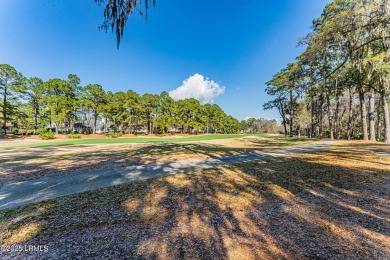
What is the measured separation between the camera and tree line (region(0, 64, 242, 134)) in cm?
2961

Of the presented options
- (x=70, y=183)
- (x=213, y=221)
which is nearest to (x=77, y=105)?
(x=70, y=183)

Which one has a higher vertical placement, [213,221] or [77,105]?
[77,105]

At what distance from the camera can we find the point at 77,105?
36.5 m

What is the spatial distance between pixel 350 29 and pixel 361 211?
9309 millimetres

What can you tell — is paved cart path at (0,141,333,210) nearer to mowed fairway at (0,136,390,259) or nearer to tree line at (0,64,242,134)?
mowed fairway at (0,136,390,259)

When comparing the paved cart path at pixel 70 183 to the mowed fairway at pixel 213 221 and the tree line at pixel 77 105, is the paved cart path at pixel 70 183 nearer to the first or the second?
the mowed fairway at pixel 213 221

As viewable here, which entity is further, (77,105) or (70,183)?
(77,105)

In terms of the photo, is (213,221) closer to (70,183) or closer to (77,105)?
(70,183)

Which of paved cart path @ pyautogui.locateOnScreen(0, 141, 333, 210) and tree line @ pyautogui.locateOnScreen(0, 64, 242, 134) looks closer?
paved cart path @ pyautogui.locateOnScreen(0, 141, 333, 210)

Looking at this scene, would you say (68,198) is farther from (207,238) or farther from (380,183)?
(380,183)

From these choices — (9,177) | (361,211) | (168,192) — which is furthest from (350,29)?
(9,177)

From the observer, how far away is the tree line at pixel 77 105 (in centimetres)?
2961

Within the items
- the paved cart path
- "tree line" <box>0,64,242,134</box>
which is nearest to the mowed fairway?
the paved cart path

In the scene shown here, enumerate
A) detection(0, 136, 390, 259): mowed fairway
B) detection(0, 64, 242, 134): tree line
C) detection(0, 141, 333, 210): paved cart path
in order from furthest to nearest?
1. detection(0, 64, 242, 134): tree line
2. detection(0, 141, 333, 210): paved cart path
3. detection(0, 136, 390, 259): mowed fairway
